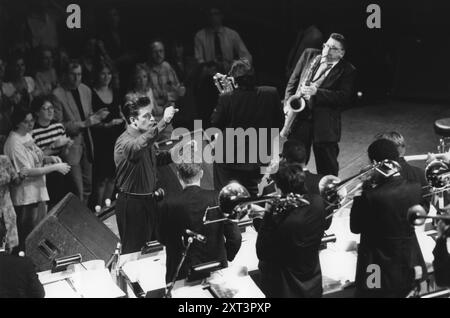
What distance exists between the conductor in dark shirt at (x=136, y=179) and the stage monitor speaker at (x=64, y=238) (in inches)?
12.0

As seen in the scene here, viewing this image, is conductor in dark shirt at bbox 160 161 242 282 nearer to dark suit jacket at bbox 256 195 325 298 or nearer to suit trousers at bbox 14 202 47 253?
dark suit jacket at bbox 256 195 325 298

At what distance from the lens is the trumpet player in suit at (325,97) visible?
6734 mm

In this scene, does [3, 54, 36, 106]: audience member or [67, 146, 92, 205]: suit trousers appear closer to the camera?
[3, 54, 36, 106]: audience member

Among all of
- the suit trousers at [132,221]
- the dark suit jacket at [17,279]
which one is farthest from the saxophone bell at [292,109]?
the dark suit jacket at [17,279]

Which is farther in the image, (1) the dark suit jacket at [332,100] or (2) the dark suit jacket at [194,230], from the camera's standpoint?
(1) the dark suit jacket at [332,100]

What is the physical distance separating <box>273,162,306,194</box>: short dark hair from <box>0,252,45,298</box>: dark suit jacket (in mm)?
1715

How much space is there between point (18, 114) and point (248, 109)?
6.92 feet

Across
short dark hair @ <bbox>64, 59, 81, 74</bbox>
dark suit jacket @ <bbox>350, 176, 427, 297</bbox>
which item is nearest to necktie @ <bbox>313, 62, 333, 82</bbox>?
dark suit jacket @ <bbox>350, 176, 427, 297</bbox>

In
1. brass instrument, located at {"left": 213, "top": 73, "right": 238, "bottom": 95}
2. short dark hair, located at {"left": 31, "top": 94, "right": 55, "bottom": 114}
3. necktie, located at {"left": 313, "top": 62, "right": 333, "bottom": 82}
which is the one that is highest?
necktie, located at {"left": 313, "top": 62, "right": 333, "bottom": 82}

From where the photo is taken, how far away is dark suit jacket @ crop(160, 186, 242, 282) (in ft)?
15.1

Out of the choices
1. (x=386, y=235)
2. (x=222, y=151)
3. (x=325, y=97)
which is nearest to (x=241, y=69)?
(x=222, y=151)

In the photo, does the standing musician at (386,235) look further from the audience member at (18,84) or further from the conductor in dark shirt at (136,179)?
the audience member at (18,84)
